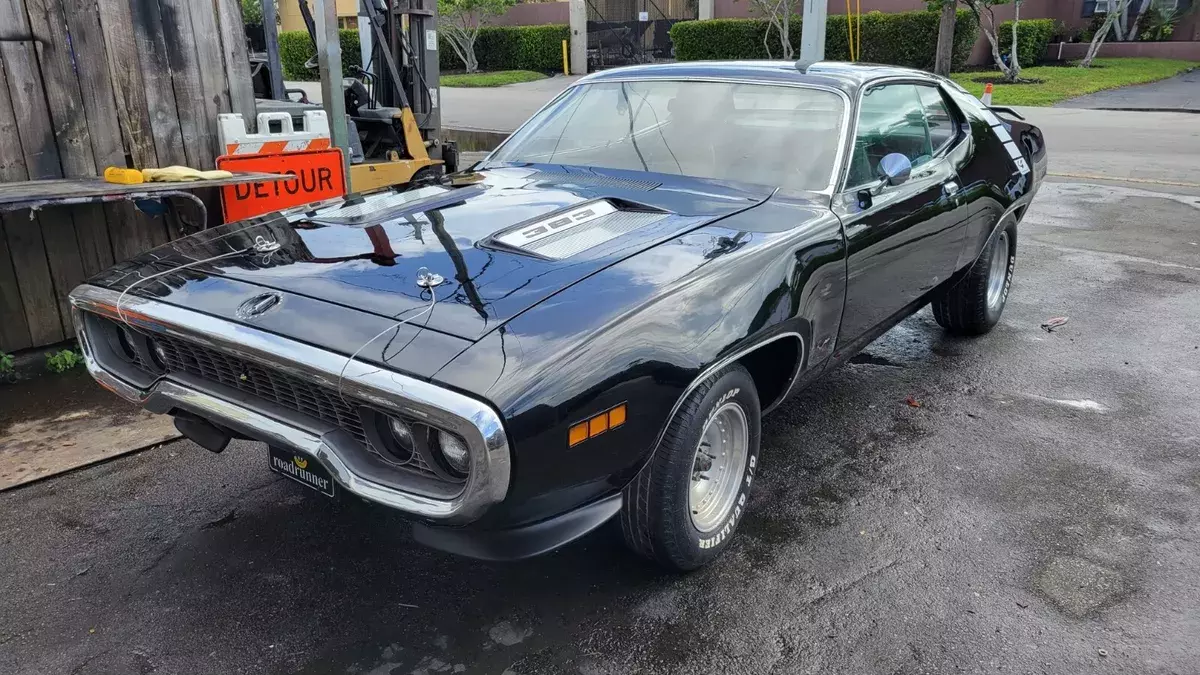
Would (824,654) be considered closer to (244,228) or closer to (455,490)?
(455,490)

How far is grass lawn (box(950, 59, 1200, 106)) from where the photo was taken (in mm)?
19219

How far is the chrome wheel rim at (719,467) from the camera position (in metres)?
3.03

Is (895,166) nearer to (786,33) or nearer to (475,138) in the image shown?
(475,138)

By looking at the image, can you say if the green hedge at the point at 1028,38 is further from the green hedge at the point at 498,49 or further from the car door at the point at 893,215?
the car door at the point at 893,215

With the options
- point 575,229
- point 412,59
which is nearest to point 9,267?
point 575,229

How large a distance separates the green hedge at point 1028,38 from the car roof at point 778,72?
23178mm

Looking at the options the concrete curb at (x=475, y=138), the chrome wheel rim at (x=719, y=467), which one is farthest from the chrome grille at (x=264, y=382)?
the concrete curb at (x=475, y=138)

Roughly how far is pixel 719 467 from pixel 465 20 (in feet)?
107

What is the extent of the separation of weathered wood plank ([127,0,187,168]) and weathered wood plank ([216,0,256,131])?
15.0 inches

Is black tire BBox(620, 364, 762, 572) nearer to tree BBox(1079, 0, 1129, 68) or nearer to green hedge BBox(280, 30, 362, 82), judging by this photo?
tree BBox(1079, 0, 1129, 68)

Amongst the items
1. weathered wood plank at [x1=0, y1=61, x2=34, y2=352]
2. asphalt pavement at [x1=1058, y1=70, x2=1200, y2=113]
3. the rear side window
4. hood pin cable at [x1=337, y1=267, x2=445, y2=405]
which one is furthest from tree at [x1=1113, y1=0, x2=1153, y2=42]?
hood pin cable at [x1=337, y1=267, x2=445, y2=405]

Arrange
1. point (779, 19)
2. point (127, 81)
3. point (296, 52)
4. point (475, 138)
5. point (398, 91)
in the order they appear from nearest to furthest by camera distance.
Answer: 1. point (127, 81)
2. point (398, 91)
3. point (475, 138)
4. point (779, 19)
5. point (296, 52)

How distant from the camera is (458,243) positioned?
3.00m

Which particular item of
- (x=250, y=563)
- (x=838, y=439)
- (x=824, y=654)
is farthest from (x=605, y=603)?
(x=838, y=439)
